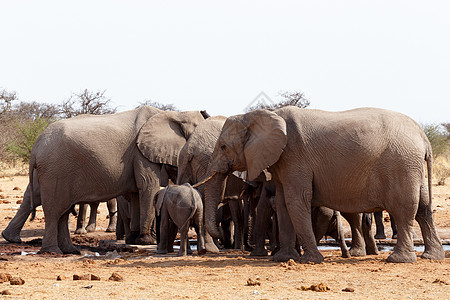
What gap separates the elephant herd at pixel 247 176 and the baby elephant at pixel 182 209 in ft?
0.05

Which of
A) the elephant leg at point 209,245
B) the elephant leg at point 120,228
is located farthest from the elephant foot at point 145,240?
the elephant leg at point 120,228

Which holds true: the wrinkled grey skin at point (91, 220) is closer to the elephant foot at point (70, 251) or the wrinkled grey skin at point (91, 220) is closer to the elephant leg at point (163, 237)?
A: the elephant foot at point (70, 251)

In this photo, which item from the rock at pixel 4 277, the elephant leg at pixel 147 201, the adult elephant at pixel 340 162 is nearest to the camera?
the rock at pixel 4 277

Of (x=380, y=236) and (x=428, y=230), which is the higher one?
(x=428, y=230)

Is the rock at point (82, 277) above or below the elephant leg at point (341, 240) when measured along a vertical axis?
below

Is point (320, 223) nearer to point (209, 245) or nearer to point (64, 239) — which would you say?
point (209, 245)

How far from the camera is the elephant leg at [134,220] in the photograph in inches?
477

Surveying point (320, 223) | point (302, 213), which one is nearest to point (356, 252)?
point (320, 223)

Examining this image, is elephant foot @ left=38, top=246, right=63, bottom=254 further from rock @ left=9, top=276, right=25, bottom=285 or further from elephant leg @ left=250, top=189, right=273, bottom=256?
rock @ left=9, top=276, right=25, bottom=285

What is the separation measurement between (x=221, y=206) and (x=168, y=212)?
167 centimetres

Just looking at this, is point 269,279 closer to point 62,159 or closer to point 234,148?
point 234,148

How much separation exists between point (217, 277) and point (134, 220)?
4.67m

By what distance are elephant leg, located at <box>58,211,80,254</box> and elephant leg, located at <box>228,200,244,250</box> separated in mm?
2527

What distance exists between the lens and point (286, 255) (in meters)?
9.29
